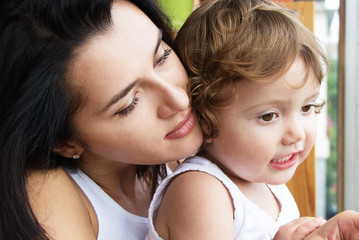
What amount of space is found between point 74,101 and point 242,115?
12.9 inches

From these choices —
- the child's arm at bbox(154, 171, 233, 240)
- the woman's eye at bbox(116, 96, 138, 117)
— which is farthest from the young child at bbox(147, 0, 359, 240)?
the woman's eye at bbox(116, 96, 138, 117)

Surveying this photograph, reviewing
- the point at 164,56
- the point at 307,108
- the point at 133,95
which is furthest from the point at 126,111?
the point at 307,108

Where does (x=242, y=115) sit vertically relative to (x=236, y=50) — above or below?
below

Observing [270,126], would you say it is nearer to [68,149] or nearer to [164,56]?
[164,56]

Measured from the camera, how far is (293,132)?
2.86 ft

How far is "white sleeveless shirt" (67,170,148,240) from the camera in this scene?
3.23ft

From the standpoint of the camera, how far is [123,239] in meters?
1.00

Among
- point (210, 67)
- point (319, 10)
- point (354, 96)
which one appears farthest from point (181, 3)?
point (319, 10)

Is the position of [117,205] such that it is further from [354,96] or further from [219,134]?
[354,96]

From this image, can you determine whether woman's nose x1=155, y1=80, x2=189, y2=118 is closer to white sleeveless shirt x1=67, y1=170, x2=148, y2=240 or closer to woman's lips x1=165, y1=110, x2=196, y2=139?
woman's lips x1=165, y1=110, x2=196, y2=139

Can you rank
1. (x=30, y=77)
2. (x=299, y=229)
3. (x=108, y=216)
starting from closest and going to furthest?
1. (x=30, y=77)
2. (x=299, y=229)
3. (x=108, y=216)

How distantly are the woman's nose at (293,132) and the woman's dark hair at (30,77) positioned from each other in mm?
408

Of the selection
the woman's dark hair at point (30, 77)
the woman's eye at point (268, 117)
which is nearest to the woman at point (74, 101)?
the woman's dark hair at point (30, 77)

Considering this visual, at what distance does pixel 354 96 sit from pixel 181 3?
99 centimetres
